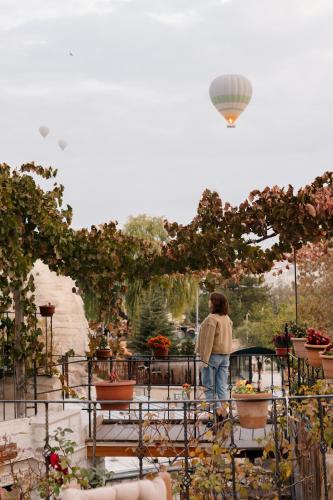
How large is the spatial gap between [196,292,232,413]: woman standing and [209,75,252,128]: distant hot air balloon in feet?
34.1

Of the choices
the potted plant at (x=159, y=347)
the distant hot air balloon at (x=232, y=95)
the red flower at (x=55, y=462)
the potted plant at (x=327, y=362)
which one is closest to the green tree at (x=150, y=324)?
the distant hot air balloon at (x=232, y=95)

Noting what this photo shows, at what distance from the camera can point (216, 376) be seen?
31.4 ft

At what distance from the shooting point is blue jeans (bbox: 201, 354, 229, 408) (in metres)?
9.55

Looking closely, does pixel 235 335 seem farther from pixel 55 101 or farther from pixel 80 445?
pixel 80 445

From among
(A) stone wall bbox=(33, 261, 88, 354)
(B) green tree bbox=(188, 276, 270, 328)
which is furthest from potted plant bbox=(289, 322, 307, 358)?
(B) green tree bbox=(188, 276, 270, 328)

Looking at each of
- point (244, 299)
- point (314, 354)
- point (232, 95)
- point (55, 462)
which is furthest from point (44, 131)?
point (244, 299)

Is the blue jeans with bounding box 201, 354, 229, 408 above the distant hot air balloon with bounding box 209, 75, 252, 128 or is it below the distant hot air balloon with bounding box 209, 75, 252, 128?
below

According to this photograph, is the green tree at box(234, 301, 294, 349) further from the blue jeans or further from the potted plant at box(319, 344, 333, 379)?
the potted plant at box(319, 344, 333, 379)

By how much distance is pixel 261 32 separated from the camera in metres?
Answer: 22.2

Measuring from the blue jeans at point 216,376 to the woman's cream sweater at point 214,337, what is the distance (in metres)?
0.13

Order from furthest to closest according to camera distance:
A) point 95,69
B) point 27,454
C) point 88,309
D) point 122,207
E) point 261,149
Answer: point 261,149, point 122,207, point 88,309, point 95,69, point 27,454

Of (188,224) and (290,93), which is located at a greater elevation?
(290,93)

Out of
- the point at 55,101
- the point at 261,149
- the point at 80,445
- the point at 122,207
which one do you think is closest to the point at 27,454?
the point at 80,445

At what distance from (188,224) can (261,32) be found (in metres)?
13.9
